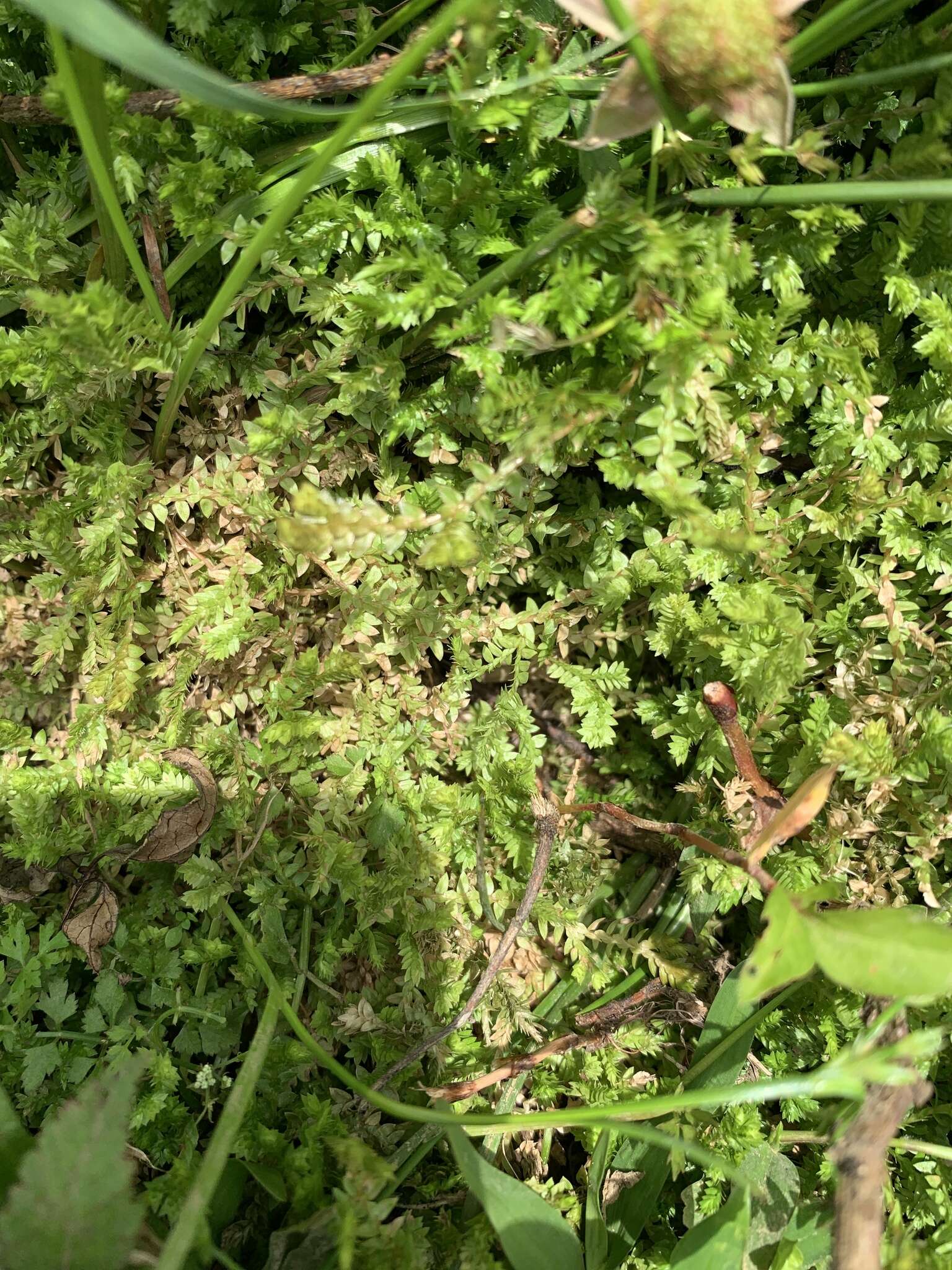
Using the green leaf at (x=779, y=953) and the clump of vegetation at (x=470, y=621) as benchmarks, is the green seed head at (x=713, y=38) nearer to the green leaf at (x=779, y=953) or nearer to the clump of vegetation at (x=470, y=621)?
the clump of vegetation at (x=470, y=621)

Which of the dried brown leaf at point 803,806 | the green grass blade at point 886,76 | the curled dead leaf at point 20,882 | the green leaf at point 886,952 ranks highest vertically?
the green grass blade at point 886,76

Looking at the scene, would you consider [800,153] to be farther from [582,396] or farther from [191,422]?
[191,422]

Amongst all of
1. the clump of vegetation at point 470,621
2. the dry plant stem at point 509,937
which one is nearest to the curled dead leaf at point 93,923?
the clump of vegetation at point 470,621

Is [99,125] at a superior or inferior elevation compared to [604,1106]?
superior

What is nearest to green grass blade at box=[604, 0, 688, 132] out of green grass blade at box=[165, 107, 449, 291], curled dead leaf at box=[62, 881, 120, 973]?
green grass blade at box=[165, 107, 449, 291]

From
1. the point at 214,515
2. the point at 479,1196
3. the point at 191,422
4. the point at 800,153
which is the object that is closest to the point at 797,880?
the point at 479,1196

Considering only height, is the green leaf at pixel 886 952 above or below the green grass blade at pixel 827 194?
below

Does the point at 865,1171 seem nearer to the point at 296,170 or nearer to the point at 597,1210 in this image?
the point at 597,1210

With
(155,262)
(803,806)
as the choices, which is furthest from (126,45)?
(803,806)
